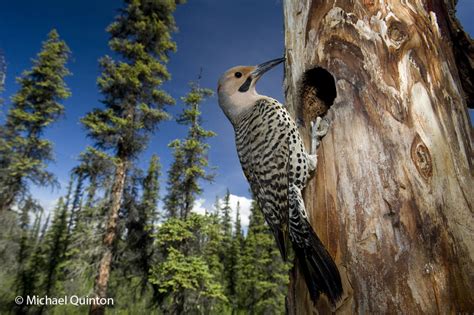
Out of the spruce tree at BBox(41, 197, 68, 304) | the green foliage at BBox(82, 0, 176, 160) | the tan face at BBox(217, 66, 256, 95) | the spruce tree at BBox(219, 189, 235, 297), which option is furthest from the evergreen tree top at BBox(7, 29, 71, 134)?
the spruce tree at BBox(219, 189, 235, 297)

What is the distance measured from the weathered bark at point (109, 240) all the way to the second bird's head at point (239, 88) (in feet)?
33.3

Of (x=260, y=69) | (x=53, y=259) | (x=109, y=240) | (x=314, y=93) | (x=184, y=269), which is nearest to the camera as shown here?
(x=314, y=93)

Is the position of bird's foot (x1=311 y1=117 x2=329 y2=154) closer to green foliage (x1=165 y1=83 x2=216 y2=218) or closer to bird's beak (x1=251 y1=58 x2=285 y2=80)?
bird's beak (x1=251 y1=58 x2=285 y2=80)

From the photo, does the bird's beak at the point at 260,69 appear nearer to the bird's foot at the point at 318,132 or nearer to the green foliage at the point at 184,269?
the bird's foot at the point at 318,132

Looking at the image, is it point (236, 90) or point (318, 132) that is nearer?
point (318, 132)

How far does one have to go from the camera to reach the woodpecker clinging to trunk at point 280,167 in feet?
6.11

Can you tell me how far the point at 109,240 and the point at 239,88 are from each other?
428 inches

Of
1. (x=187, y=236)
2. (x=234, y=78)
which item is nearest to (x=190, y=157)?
(x=187, y=236)

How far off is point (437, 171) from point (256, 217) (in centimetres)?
2769

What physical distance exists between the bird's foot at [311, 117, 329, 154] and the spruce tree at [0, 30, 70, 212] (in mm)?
17559

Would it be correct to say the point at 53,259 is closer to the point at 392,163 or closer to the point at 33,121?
the point at 33,121

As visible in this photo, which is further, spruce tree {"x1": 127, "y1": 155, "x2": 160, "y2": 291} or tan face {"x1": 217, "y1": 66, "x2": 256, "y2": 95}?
spruce tree {"x1": 127, "y1": 155, "x2": 160, "y2": 291}

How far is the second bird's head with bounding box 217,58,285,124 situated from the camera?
153 inches

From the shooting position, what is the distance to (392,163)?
178 cm
